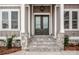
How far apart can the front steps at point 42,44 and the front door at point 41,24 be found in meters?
1.17

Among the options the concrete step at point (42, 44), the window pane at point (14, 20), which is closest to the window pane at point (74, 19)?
the concrete step at point (42, 44)

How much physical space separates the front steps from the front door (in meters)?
1.17

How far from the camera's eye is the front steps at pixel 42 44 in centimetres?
1964

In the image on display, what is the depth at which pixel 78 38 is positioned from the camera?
74.0 feet

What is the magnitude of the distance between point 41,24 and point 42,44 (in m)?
3.58

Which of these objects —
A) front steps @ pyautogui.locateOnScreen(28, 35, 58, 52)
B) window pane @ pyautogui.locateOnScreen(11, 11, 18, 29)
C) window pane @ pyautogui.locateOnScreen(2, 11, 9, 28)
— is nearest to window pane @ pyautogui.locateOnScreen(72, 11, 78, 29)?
front steps @ pyautogui.locateOnScreen(28, 35, 58, 52)

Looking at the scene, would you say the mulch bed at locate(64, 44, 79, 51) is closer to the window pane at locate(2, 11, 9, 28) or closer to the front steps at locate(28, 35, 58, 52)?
the front steps at locate(28, 35, 58, 52)

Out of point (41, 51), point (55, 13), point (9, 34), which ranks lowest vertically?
point (41, 51)

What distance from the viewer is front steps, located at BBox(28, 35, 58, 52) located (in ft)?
64.4

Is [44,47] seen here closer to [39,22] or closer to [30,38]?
[30,38]

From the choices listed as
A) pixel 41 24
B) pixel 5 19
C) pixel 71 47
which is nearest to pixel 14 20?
pixel 5 19

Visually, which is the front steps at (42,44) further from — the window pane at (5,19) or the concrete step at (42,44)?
the window pane at (5,19)

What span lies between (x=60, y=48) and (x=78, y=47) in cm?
227

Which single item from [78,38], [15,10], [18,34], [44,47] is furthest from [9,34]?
[78,38]
